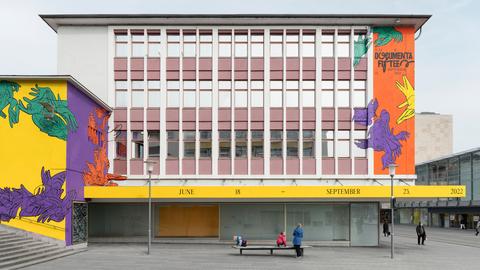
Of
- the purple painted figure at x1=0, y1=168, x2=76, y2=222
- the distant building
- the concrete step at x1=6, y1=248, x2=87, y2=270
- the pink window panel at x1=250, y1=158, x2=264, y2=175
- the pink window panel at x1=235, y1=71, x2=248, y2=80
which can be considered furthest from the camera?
the distant building

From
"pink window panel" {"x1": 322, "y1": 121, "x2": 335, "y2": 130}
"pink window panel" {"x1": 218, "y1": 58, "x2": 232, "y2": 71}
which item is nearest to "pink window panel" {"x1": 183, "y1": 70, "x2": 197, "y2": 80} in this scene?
"pink window panel" {"x1": 218, "y1": 58, "x2": 232, "y2": 71}

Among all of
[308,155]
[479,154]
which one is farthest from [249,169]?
[479,154]

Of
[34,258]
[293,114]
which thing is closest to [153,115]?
[293,114]

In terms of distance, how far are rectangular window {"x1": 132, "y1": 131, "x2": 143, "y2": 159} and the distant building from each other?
10299 cm

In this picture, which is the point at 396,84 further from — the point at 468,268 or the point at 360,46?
the point at 468,268

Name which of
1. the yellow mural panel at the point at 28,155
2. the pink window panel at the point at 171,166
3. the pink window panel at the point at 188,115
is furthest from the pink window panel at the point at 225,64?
the yellow mural panel at the point at 28,155

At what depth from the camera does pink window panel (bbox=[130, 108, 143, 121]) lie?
4025cm

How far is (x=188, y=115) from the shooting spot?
1592 inches

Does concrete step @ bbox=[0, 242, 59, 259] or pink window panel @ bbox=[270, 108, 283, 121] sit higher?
pink window panel @ bbox=[270, 108, 283, 121]

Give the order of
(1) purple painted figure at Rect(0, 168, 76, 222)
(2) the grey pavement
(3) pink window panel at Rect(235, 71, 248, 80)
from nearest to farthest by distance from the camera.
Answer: (2) the grey pavement → (1) purple painted figure at Rect(0, 168, 76, 222) → (3) pink window panel at Rect(235, 71, 248, 80)

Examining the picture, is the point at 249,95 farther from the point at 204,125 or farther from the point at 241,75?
the point at 204,125

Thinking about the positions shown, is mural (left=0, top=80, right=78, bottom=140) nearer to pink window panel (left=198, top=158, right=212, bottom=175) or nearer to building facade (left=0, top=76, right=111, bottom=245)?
building facade (left=0, top=76, right=111, bottom=245)

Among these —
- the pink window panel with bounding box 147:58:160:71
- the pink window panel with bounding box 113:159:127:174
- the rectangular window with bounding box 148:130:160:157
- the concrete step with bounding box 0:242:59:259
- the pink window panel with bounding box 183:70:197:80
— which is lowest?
the concrete step with bounding box 0:242:59:259

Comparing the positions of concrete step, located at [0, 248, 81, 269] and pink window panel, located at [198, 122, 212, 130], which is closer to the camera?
concrete step, located at [0, 248, 81, 269]
